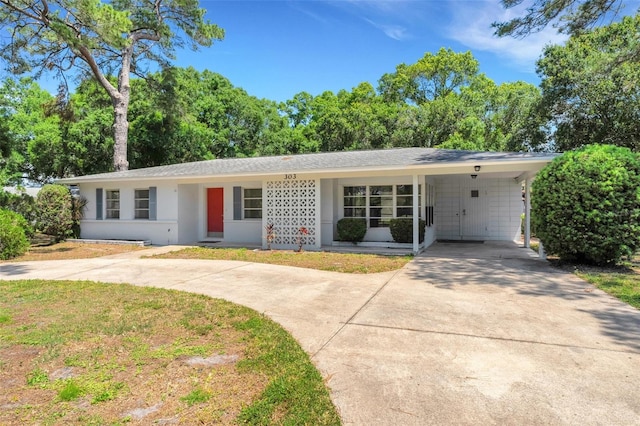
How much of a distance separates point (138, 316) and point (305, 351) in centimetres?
262

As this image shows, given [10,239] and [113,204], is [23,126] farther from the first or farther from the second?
[10,239]

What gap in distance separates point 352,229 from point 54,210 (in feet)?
37.4

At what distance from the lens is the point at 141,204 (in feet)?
49.0

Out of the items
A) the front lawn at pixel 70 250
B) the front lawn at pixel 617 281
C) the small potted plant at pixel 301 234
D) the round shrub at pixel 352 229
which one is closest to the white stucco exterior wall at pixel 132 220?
the front lawn at pixel 70 250

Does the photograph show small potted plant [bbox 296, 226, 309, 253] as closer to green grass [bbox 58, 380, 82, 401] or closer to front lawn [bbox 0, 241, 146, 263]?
front lawn [bbox 0, 241, 146, 263]

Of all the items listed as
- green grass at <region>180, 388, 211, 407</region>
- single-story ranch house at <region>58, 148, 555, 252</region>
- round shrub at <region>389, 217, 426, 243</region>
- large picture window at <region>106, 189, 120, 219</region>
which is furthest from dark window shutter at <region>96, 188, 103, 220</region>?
green grass at <region>180, 388, 211, 407</region>

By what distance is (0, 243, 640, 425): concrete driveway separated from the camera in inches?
112

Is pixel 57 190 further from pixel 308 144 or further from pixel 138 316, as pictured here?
pixel 308 144

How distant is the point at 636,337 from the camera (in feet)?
13.8

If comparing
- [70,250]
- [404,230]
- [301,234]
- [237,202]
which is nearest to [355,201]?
[404,230]

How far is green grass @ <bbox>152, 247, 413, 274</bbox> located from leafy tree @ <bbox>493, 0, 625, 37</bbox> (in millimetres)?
7959

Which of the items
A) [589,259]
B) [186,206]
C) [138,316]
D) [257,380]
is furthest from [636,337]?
[186,206]

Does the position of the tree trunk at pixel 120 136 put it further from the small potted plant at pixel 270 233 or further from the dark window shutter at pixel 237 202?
the small potted plant at pixel 270 233

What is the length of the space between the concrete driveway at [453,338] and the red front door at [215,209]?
6733 millimetres
